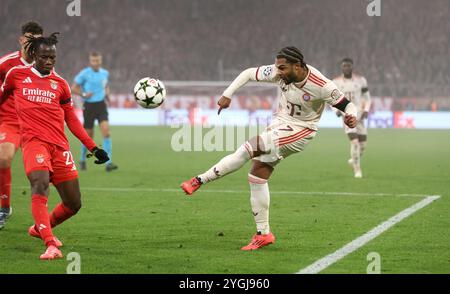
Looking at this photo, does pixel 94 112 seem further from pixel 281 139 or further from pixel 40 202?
pixel 40 202

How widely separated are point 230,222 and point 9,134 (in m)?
2.78

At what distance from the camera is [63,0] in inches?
1964

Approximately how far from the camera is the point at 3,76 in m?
8.80

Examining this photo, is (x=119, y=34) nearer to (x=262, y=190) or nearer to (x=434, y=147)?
(x=434, y=147)

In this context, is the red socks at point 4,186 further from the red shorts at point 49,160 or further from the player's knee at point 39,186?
the player's knee at point 39,186

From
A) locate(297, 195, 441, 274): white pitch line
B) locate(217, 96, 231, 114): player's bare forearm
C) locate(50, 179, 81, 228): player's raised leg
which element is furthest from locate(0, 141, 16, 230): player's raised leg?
locate(297, 195, 441, 274): white pitch line

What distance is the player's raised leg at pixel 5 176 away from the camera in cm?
920

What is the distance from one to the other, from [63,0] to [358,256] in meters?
45.0

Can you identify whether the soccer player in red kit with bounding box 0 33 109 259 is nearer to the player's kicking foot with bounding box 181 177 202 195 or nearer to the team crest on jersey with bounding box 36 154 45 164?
the team crest on jersey with bounding box 36 154 45 164

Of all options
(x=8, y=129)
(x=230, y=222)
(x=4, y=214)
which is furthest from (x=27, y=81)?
(x=230, y=222)

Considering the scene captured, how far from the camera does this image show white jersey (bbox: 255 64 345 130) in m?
8.02

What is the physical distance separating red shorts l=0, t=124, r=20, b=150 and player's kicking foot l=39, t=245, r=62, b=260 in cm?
231

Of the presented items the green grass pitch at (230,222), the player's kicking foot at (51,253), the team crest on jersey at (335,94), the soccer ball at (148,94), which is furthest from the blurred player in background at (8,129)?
the team crest on jersey at (335,94)
